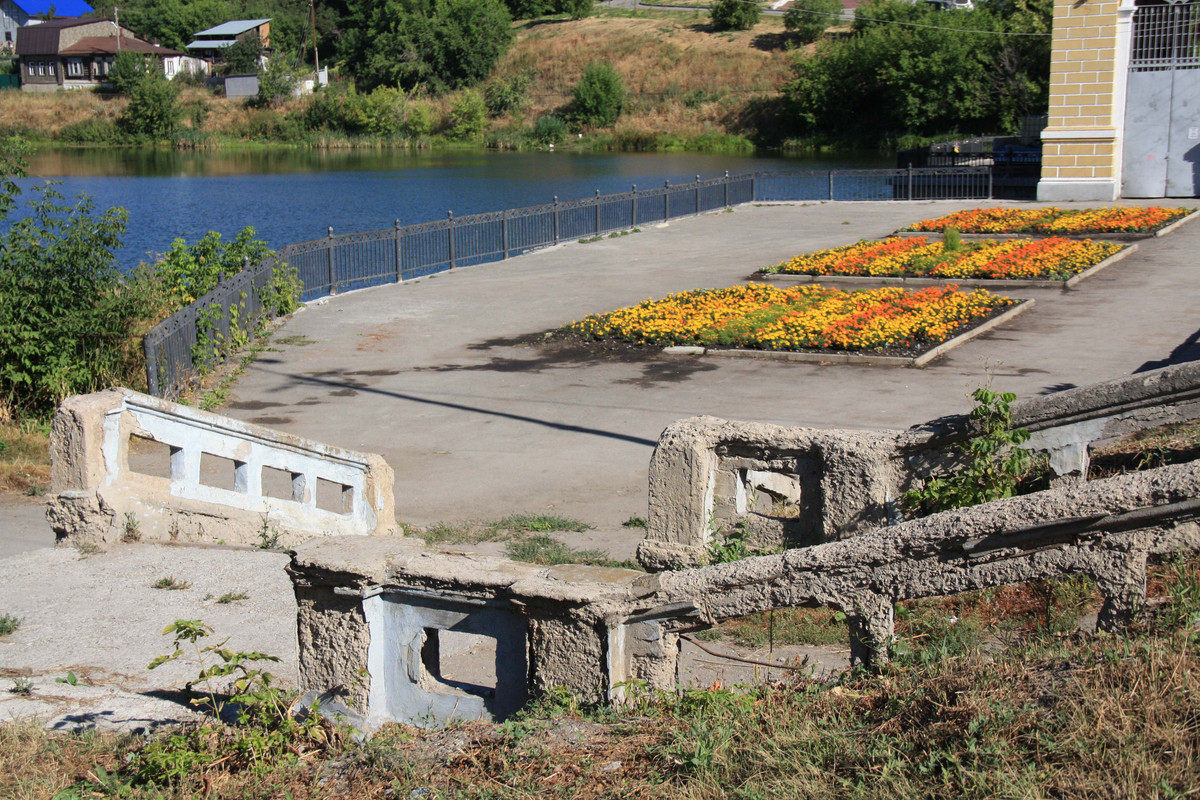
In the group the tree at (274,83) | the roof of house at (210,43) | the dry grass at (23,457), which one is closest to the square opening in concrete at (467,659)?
the dry grass at (23,457)

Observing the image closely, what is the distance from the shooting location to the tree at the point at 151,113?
83812 millimetres

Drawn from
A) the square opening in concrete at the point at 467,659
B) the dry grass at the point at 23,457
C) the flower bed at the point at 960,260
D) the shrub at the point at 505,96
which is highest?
the shrub at the point at 505,96

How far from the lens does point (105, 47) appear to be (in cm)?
10431

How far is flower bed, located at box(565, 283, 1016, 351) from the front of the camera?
51.0 ft

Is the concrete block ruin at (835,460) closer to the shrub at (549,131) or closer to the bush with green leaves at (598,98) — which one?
the shrub at (549,131)

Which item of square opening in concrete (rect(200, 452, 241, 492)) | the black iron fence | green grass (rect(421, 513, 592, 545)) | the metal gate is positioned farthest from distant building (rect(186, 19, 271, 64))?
green grass (rect(421, 513, 592, 545))

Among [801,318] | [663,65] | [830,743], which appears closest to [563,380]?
[801,318]

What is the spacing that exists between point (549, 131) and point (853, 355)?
7360cm

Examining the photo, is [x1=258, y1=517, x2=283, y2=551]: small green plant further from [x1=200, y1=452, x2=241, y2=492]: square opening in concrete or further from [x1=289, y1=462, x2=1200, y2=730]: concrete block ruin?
[x1=289, y1=462, x2=1200, y2=730]: concrete block ruin

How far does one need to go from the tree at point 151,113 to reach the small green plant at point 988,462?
87179mm

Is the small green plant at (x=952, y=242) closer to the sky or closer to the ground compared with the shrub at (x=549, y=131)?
closer to the ground

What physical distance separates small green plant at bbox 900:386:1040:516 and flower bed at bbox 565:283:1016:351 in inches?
365

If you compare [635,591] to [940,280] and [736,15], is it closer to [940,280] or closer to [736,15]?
[940,280]

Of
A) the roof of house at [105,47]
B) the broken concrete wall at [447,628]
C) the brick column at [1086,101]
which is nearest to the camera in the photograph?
the broken concrete wall at [447,628]
